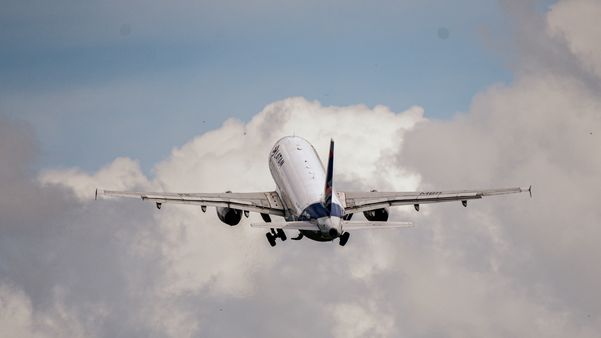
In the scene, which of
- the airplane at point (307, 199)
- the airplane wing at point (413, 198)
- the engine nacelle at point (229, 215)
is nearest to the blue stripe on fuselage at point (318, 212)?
the airplane at point (307, 199)

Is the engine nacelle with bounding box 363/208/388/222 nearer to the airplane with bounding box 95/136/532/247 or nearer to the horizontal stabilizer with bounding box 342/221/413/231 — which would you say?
the airplane with bounding box 95/136/532/247

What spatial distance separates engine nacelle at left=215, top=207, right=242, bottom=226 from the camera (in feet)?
462

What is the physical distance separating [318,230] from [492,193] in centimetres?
2150

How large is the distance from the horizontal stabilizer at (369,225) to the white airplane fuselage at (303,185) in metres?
A: 0.68

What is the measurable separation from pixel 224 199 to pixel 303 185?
777cm

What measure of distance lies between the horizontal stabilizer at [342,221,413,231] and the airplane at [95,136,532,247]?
8 centimetres

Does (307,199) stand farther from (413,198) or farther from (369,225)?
(413,198)

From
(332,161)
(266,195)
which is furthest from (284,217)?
(332,161)

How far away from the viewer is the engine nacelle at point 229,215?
462 feet

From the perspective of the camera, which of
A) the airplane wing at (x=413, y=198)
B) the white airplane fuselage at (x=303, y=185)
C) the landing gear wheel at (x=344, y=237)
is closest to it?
the white airplane fuselage at (x=303, y=185)

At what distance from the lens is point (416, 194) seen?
138625 millimetres

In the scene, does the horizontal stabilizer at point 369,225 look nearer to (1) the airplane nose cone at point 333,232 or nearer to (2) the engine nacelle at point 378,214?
(1) the airplane nose cone at point 333,232

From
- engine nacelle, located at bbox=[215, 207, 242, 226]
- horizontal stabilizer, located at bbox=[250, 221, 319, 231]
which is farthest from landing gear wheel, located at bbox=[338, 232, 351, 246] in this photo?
engine nacelle, located at bbox=[215, 207, 242, 226]

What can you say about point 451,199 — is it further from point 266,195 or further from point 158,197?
point 158,197
